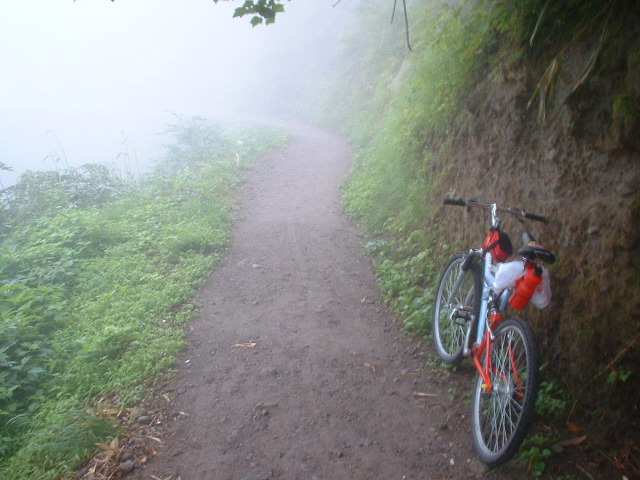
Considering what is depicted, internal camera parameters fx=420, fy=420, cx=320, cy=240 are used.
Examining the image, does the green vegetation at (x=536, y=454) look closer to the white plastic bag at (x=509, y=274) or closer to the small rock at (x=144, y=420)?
the white plastic bag at (x=509, y=274)

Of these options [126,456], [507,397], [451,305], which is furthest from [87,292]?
[507,397]

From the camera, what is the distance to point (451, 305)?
178 inches

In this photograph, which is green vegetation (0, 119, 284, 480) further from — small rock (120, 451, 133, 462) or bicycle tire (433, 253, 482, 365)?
bicycle tire (433, 253, 482, 365)

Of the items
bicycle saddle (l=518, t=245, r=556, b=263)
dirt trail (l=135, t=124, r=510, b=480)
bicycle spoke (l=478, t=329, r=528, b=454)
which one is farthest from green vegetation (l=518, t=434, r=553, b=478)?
bicycle saddle (l=518, t=245, r=556, b=263)

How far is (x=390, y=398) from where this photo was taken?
13.7ft

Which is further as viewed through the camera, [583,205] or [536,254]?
[583,205]

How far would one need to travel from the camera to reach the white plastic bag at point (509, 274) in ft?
10.2

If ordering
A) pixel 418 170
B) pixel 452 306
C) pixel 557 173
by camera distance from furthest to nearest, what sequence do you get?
1. pixel 418 170
2. pixel 452 306
3. pixel 557 173

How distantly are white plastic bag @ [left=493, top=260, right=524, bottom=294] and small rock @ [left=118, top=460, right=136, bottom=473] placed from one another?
3.38 m

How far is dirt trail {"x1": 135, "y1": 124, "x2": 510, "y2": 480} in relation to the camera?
351 centimetres

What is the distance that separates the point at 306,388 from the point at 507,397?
2.04 meters

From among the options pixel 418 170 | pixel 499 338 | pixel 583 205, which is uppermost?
pixel 583 205

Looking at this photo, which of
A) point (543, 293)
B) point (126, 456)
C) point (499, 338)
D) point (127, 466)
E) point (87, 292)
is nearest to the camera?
point (543, 293)

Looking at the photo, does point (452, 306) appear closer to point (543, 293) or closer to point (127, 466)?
point (543, 293)
